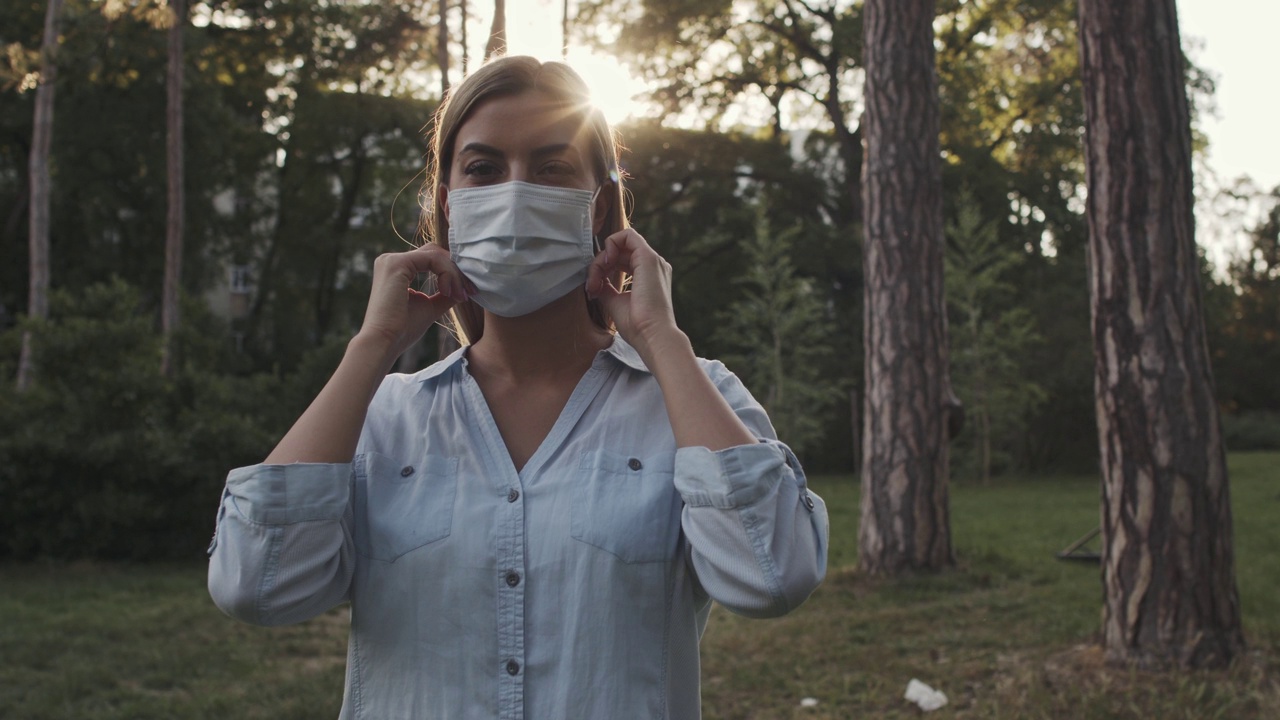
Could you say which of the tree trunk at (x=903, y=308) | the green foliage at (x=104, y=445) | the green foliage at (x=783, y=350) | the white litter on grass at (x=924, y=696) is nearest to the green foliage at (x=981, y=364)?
the green foliage at (x=783, y=350)

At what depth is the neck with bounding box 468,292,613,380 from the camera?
7.43ft

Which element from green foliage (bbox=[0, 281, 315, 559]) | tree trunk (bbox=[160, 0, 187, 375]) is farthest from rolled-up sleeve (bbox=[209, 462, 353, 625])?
tree trunk (bbox=[160, 0, 187, 375])

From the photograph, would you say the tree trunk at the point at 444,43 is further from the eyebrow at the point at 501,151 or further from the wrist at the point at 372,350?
the wrist at the point at 372,350

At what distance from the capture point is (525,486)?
6.70ft

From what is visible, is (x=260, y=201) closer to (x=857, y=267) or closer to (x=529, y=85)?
(x=857, y=267)

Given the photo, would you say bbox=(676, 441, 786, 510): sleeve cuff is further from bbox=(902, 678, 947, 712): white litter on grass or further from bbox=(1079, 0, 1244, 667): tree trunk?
bbox=(902, 678, 947, 712): white litter on grass

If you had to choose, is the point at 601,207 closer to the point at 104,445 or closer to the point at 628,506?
the point at 628,506

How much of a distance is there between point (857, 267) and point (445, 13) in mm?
21667

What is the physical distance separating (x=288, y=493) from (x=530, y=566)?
408 mm

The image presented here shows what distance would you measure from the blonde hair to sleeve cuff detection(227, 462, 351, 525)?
57 centimetres

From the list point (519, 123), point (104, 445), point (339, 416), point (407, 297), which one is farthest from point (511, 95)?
point (104, 445)

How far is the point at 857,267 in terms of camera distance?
103ft

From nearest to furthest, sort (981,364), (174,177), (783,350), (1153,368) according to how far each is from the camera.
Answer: (1153,368) < (174,177) < (981,364) < (783,350)

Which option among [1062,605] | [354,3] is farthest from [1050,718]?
[354,3]
